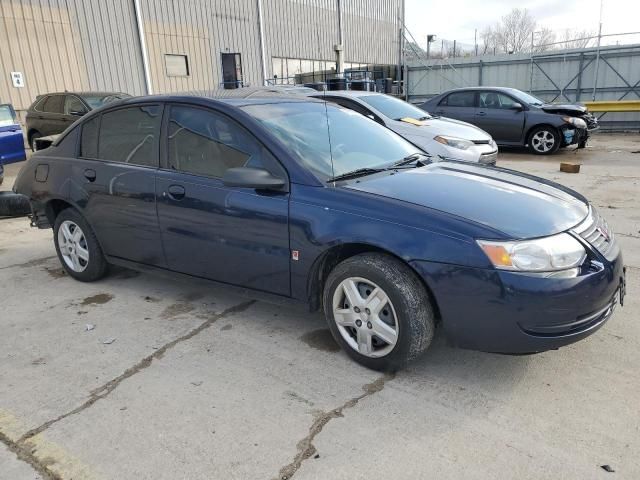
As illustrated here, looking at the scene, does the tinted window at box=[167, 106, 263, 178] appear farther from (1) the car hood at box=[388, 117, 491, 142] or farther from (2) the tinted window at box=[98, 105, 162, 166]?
(1) the car hood at box=[388, 117, 491, 142]

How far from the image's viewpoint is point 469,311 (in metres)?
2.63

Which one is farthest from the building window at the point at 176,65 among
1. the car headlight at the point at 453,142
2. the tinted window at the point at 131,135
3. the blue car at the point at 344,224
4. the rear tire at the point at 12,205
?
the tinted window at the point at 131,135

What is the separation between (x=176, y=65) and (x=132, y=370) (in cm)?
1912

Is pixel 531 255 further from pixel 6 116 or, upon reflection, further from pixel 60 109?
pixel 60 109

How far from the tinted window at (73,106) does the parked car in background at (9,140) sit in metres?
3.02

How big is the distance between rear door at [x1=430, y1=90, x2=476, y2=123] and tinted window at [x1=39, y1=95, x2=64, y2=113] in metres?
9.08

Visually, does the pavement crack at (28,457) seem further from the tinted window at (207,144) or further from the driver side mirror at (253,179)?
the tinted window at (207,144)

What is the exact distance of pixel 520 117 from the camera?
475 inches

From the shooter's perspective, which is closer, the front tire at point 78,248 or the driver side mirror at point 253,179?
the driver side mirror at point 253,179

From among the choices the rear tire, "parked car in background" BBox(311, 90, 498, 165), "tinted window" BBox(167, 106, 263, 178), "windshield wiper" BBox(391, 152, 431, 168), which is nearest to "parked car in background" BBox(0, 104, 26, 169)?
the rear tire

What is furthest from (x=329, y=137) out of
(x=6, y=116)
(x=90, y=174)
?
(x=6, y=116)

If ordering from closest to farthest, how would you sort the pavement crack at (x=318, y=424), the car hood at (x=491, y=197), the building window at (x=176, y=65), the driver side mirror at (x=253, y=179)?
the pavement crack at (x=318, y=424)
the car hood at (x=491, y=197)
the driver side mirror at (x=253, y=179)
the building window at (x=176, y=65)

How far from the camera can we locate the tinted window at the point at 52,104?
41.0 ft

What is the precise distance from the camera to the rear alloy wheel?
1184cm
